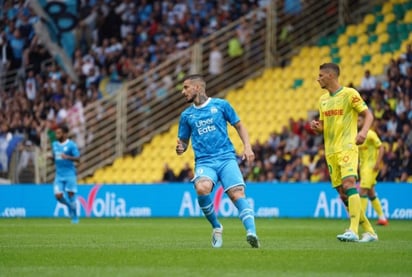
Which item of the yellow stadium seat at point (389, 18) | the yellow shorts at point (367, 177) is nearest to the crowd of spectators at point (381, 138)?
the yellow stadium seat at point (389, 18)

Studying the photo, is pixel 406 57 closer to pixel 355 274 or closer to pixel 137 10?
pixel 137 10

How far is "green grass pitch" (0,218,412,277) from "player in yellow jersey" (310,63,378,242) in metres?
0.64

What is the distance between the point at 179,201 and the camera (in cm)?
2878

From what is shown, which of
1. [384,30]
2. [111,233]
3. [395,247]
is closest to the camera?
[395,247]

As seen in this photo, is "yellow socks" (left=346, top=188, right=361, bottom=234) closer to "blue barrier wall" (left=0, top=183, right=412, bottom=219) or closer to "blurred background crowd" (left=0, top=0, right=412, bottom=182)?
"blue barrier wall" (left=0, top=183, right=412, bottom=219)

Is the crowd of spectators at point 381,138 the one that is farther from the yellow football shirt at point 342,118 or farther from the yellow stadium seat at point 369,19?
the yellow football shirt at point 342,118

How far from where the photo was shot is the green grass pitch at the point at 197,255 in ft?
33.4

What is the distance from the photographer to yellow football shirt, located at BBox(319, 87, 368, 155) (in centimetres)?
1442

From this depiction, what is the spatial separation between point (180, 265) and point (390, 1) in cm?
2324

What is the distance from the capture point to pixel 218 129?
44.5ft

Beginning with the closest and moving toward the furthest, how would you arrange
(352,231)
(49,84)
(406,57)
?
(352,231), (406,57), (49,84)

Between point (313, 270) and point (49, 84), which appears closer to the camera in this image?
point (313, 270)

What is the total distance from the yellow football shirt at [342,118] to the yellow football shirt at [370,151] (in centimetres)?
695

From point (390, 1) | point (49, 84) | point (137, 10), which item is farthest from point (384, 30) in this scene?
point (49, 84)
